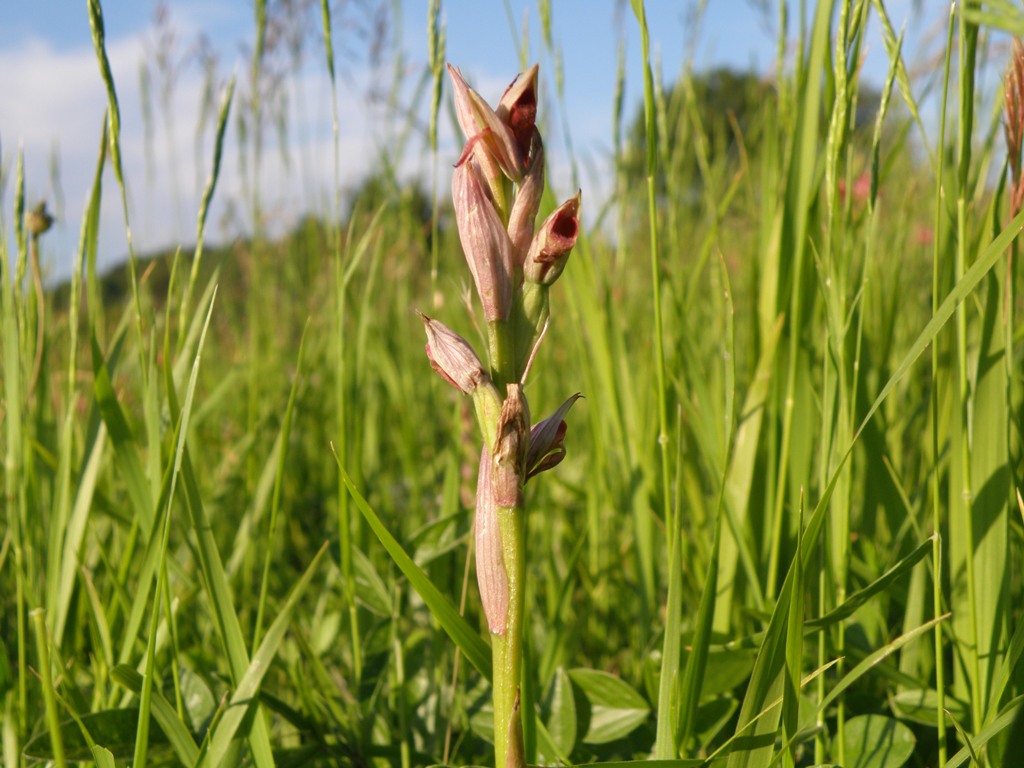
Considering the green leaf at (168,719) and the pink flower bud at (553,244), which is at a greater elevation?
the pink flower bud at (553,244)

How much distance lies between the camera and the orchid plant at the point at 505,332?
562 mm

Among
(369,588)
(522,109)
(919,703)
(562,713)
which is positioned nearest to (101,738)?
(369,588)

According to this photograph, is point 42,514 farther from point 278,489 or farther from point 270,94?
point 270,94

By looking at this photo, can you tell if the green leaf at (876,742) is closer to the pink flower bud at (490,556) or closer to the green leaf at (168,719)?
the pink flower bud at (490,556)

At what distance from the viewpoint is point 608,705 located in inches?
37.0

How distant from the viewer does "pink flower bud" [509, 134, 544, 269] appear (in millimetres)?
596

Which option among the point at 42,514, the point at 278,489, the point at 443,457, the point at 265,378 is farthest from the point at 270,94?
the point at 278,489

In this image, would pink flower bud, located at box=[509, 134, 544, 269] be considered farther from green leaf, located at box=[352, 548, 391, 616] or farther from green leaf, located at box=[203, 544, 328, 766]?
green leaf, located at box=[352, 548, 391, 616]

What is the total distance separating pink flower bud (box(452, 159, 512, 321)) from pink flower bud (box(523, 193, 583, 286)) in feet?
0.06

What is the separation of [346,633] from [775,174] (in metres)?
0.94

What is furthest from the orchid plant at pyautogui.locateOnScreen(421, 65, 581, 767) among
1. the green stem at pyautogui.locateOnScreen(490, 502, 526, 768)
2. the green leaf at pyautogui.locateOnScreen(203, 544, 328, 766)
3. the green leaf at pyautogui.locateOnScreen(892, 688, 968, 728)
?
the green leaf at pyautogui.locateOnScreen(892, 688, 968, 728)

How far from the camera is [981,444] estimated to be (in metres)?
0.90

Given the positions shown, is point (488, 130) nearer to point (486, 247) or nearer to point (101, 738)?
point (486, 247)

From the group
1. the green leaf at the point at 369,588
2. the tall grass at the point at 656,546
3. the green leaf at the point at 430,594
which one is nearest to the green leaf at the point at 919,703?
the tall grass at the point at 656,546
